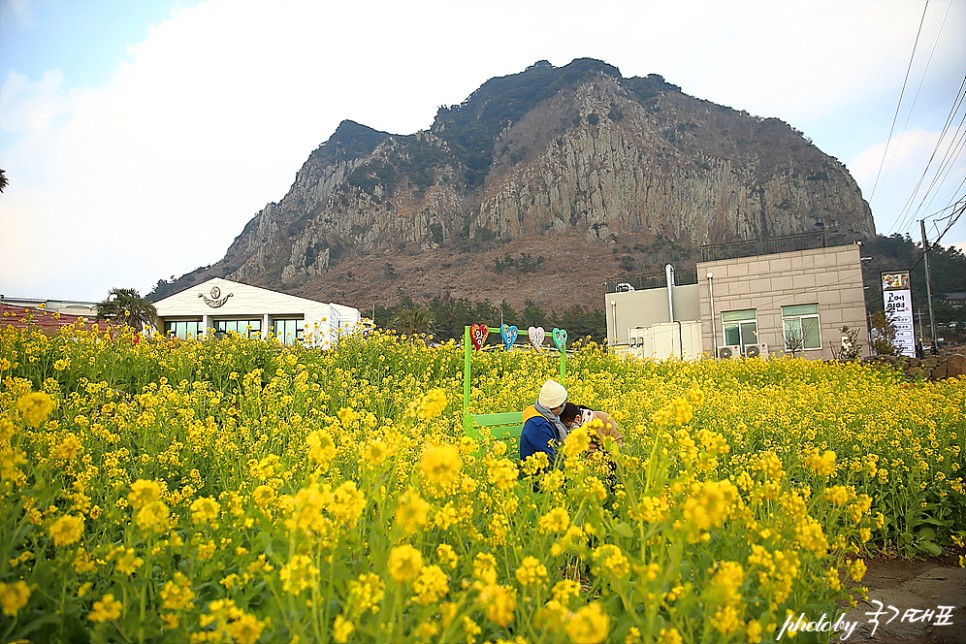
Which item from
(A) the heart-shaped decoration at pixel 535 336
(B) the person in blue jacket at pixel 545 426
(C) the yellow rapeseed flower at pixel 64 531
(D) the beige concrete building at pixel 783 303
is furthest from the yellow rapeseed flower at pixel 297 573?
(D) the beige concrete building at pixel 783 303

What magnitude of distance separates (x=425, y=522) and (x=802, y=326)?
27.7m

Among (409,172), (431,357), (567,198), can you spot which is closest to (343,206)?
(409,172)

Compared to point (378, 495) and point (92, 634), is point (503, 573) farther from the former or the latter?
point (92, 634)

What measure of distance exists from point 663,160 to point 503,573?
12753cm

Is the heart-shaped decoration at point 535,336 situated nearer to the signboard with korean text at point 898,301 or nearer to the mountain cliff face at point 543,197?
the signboard with korean text at point 898,301

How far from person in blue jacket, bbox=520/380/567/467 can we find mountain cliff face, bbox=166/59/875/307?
7858 centimetres

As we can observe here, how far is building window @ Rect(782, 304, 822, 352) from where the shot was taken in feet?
84.9

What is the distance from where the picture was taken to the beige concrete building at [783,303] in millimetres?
25516

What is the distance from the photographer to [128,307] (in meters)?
33.9

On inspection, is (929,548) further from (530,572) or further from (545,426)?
(530,572)

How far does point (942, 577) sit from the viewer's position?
12.5 ft

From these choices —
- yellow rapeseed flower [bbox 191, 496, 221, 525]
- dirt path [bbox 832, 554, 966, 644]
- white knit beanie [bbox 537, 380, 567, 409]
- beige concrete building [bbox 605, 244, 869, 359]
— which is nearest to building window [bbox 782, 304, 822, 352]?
beige concrete building [bbox 605, 244, 869, 359]

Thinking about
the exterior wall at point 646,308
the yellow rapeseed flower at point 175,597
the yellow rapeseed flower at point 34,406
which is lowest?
the yellow rapeseed flower at point 175,597

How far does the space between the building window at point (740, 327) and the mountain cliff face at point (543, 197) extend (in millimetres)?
55096
